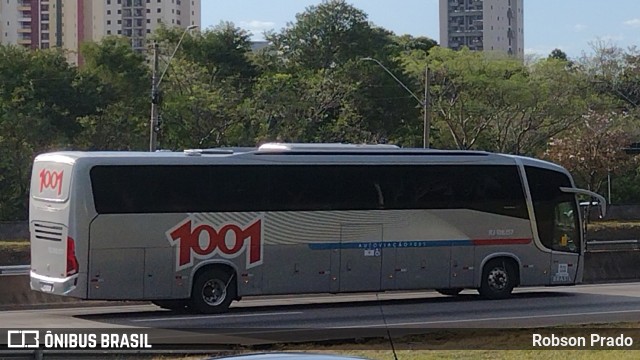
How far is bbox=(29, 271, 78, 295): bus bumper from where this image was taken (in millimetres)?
20219

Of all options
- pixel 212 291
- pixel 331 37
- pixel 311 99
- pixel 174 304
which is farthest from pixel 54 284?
pixel 331 37

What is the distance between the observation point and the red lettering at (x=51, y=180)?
20.7 metres

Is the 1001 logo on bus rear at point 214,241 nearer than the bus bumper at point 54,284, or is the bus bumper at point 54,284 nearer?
the bus bumper at point 54,284

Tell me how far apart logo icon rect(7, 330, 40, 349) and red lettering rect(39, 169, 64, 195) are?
13.2 feet

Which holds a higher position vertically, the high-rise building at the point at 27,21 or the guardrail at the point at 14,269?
the high-rise building at the point at 27,21

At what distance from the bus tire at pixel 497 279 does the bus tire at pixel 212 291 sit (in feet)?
19.3

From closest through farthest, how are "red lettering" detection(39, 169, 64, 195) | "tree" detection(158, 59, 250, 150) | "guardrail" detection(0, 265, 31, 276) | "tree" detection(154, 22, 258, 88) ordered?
1. "red lettering" detection(39, 169, 64, 195)
2. "guardrail" detection(0, 265, 31, 276)
3. "tree" detection(158, 59, 250, 150)
4. "tree" detection(154, 22, 258, 88)

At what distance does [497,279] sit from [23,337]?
457 inches

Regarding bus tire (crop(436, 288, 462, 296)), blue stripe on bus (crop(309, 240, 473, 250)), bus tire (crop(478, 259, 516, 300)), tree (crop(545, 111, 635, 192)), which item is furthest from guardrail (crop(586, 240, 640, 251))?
blue stripe on bus (crop(309, 240, 473, 250))

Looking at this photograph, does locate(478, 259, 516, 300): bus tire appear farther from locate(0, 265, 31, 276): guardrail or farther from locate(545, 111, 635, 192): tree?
locate(545, 111, 635, 192): tree

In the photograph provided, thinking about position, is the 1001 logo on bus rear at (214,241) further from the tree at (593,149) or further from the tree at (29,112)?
the tree at (593,149)

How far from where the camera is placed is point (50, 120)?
58781mm

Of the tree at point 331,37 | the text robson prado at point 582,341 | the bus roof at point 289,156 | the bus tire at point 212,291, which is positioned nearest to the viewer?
the text robson prado at point 582,341

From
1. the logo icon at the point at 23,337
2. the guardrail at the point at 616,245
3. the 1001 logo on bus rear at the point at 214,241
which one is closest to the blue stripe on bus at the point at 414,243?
the 1001 logo on bus rear at the point at 214,241
